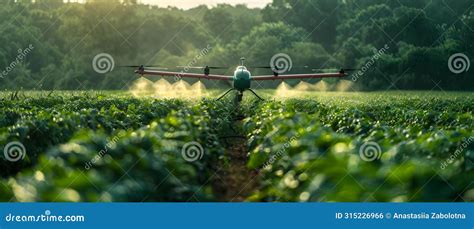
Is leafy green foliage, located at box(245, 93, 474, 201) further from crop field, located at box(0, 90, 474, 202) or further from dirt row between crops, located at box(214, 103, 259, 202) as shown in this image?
dirt row between crops, located at box(214, 103, 259, 202)

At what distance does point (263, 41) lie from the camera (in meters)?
102

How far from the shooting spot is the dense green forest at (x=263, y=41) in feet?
237

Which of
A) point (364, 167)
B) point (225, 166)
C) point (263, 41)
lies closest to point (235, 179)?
point (225, 166)

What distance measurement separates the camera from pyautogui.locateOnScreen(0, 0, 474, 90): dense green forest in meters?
72.4

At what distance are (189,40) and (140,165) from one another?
12185 centimetres

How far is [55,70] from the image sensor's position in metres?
82.2

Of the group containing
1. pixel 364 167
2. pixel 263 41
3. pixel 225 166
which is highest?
pixel 263 41

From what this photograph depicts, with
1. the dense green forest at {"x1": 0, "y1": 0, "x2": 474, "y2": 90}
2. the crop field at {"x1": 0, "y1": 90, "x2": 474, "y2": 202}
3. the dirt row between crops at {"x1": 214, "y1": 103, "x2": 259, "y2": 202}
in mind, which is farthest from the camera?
the dense green forest at {"x1": 0, "y1": 0, "x2": 474, "y2": 90}

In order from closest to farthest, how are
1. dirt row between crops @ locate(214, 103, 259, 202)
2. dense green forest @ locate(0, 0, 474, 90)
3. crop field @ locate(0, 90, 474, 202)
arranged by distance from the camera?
crop field @ locate(0, 90, 474, 202) < dirt row between crops @ locate(214, 103, 259, 202) < dense green forest @ locate(0, 0, 474, 90)

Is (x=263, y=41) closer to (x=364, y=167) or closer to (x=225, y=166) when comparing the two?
(x=225, y=166)

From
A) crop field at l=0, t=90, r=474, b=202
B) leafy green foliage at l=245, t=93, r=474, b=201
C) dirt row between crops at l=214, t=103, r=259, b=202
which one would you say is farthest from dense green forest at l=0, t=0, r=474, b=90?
leafy green foliage at l=245, t=93, r=474, b=201

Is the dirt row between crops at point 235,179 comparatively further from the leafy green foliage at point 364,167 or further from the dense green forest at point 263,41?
the dense green forest at point 263,41

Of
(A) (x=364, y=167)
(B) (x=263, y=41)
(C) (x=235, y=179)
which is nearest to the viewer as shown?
(A) (x=364, y=167)

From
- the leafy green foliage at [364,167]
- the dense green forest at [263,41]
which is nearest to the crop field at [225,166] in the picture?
the leafy green foliage at [364,167]
